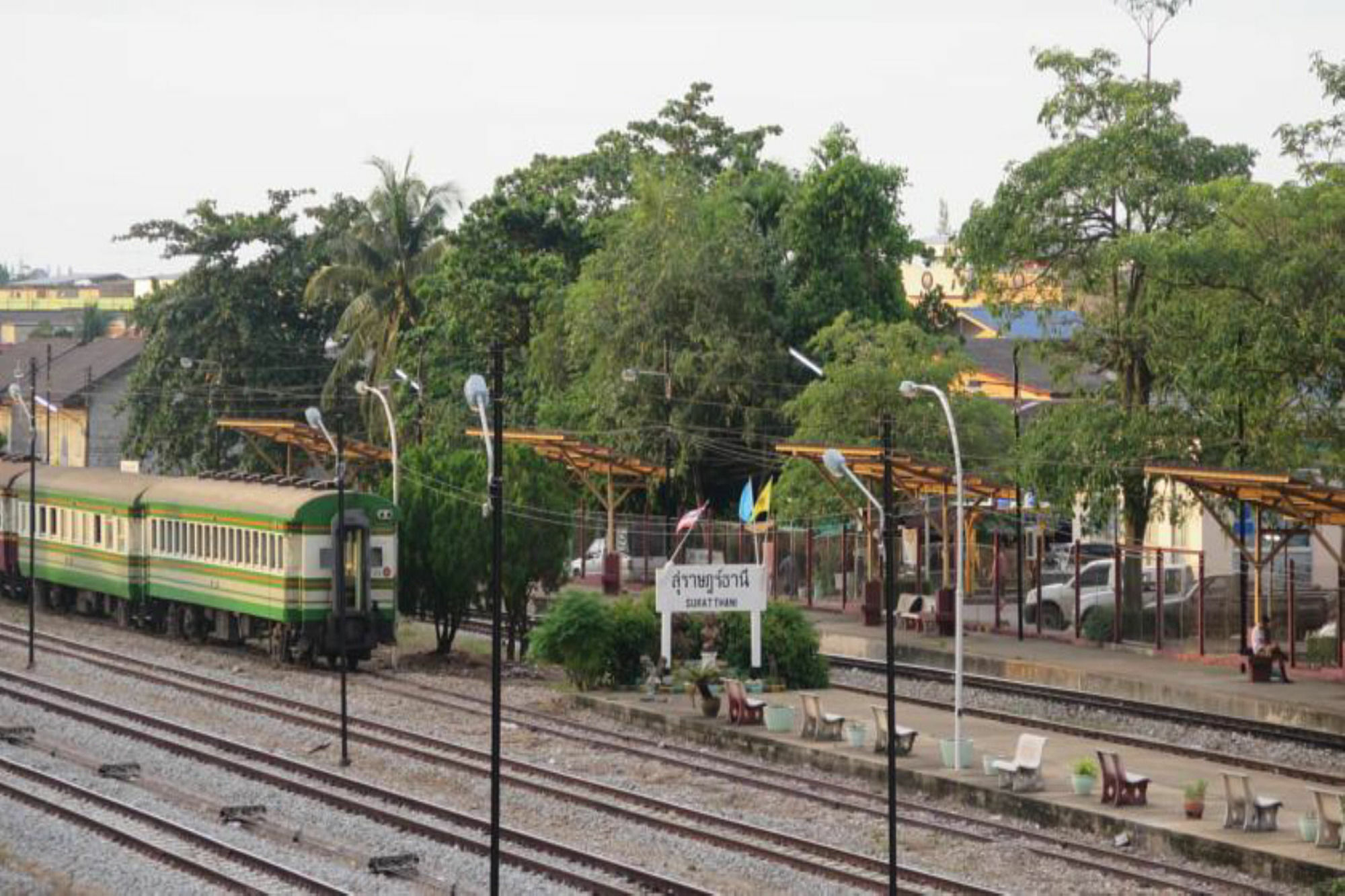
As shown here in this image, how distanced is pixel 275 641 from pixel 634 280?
20.1 m

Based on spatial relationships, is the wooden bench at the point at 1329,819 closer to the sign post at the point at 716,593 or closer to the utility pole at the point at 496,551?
the utility pole at the point at 496,551

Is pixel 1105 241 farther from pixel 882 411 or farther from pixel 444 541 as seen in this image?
pixel 444 541

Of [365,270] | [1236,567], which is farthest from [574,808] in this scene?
[365,270]

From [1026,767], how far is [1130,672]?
39.0ft

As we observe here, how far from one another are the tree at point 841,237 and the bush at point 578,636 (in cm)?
2401

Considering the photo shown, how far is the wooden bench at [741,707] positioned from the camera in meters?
30.3

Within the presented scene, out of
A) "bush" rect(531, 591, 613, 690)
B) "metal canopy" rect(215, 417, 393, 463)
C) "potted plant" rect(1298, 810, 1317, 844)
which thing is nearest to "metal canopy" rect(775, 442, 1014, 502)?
"bush" rect(531, 591, 613, 690)

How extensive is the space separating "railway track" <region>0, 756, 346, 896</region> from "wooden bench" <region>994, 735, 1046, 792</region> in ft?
28.7

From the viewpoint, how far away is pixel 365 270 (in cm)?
7450

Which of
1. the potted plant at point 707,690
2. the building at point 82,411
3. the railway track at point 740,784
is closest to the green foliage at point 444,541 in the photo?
the railway track at point 740,784

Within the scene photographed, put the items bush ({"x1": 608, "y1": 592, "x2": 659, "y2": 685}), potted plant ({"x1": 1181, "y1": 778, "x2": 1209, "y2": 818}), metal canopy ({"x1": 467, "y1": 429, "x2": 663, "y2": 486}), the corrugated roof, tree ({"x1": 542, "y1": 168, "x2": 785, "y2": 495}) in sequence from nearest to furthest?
potted plant ({"x1": 1181, "y1": 778, "x2": 1209, "y2": 818}) → bush ({"x1": 608, "y1": 592, "x2": 659, "y2": 685}) → metal canopy ({"x1": 467, "y1": 429, "x2": 663, "y2": 486}) → tree ({"x1": 542, "y1": 168, "x2": 785, "y2": 495}) → the corrugated roof

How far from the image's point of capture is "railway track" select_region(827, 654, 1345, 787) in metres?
27.1

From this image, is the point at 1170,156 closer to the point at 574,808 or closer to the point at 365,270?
A: the point at 574,808

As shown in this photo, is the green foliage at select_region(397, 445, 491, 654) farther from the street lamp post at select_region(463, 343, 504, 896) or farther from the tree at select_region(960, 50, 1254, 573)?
the street lamp post at select_region(463, 343, 504, 896)
